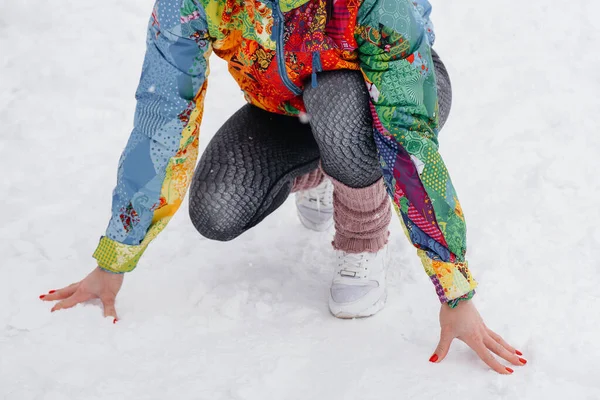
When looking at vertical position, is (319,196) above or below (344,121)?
below

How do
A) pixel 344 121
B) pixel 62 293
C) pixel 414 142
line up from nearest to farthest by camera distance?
pixel 414 142 → pixel 344 121 → pixel 62 293

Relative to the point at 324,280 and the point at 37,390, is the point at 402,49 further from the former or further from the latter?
the point at 37,390

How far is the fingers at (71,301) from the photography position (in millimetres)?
1594

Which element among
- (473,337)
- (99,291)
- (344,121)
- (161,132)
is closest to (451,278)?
(473,337)

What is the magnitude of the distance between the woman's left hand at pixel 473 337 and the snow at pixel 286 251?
0.11ft

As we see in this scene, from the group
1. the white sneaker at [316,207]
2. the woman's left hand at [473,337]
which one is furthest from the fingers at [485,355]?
the white sneaker at [316,207]

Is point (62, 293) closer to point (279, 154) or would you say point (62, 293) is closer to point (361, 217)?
point (279, 154)

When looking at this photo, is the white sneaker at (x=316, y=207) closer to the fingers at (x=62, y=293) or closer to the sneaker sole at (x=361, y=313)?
the sneaker sole at (x=361, y=313)

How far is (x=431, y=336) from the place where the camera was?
1.59 meters

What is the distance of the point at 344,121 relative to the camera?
1505 mm

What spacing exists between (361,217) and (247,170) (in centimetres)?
27

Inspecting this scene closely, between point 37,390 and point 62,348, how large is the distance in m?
0.12

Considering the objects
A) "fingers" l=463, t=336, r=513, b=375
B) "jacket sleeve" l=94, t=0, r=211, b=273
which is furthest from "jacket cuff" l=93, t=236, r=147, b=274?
"fingers" l=463, t=336, r=513, b=375

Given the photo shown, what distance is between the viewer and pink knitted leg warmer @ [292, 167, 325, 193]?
6.04 feet
